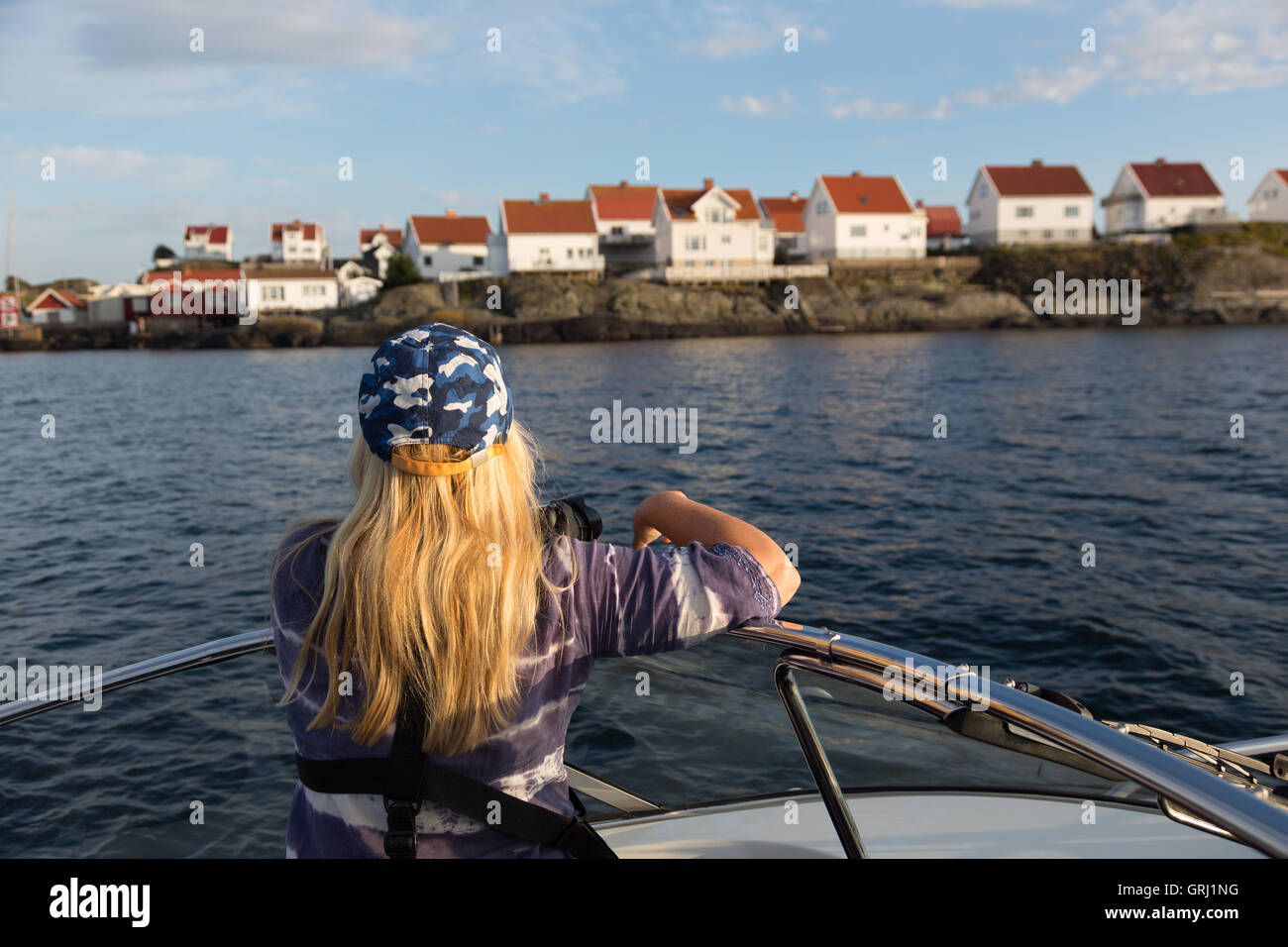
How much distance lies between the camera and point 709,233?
80375 millimetres

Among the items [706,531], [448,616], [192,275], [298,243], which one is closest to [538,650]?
[448,616]

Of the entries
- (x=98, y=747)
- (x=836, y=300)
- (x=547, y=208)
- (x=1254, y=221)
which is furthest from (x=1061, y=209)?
(x=98, y=747)

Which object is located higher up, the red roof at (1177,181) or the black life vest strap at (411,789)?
the red roof at (1177,181)

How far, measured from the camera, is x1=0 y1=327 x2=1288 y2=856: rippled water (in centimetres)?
600

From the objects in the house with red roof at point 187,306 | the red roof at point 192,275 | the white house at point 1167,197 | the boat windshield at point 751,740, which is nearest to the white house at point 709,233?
the white house at point 1167,197

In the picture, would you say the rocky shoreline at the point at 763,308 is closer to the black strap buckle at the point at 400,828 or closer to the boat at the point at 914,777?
the boat at the point at 914,777

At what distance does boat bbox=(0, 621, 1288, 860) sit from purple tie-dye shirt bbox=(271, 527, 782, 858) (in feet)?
0.78

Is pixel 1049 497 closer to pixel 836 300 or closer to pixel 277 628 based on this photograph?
pixel 277 628

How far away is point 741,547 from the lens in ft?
6.47

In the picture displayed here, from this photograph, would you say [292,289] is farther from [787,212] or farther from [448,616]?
[448,616]

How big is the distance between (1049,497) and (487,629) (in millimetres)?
16613

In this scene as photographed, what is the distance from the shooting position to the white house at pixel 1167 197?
8625 cm

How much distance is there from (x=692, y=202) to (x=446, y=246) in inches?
955

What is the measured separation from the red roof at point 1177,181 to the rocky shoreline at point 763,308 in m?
13.3
